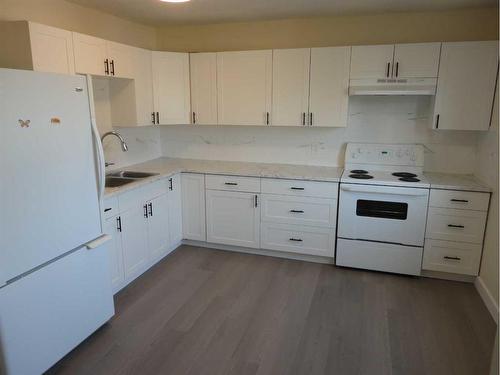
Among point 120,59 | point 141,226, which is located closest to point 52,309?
point 141,226

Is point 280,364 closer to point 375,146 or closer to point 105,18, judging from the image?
point 375,146

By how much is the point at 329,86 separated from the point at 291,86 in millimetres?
365

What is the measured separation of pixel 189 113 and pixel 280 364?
266 cm

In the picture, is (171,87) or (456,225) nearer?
(456,225)

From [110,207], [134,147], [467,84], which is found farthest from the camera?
[134,147]

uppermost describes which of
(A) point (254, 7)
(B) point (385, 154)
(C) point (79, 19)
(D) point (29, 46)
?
(A) point (254, 7)

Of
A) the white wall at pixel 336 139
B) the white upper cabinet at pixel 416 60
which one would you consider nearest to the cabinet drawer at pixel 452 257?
the white wall at pixel 336 139

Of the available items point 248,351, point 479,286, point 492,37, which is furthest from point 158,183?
point 492,37

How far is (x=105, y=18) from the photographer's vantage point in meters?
3.41

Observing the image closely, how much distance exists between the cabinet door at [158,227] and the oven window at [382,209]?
184 cm

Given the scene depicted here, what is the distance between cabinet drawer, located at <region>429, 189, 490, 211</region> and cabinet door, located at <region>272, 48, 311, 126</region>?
53.8 inches

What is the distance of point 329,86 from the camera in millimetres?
3424

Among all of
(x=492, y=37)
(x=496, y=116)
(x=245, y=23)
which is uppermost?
(x=245, y=23)

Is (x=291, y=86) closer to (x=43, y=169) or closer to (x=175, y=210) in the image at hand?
(x=175, y=210)
